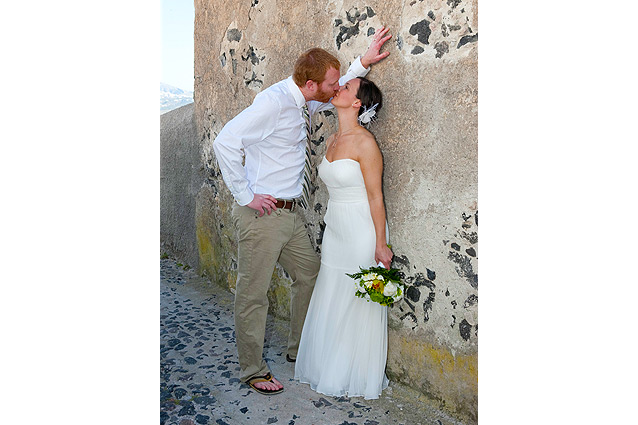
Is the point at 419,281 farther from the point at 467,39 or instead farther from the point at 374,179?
the point at 467,39

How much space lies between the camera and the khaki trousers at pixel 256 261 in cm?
302

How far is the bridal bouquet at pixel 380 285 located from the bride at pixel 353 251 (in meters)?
0.12

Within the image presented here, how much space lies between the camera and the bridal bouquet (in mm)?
2730

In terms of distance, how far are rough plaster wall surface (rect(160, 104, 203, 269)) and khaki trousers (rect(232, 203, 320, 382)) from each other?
9.87 ft

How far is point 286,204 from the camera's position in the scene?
311 cm

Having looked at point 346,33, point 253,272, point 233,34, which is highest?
point 233,34

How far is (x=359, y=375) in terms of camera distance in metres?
2.97

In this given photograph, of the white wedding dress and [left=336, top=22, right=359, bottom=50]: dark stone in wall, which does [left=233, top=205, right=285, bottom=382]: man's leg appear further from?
[left=336, top=22, right=359, bottom=50]: dark stone in wall

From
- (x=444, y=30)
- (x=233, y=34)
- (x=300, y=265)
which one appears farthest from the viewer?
(x=233, y=34)

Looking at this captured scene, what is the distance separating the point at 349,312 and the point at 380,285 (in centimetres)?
37

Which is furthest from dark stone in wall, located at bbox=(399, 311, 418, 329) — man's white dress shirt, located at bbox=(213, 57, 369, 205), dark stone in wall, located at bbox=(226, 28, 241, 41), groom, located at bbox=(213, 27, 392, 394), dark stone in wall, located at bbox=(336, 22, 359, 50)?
dark stone in wall, located at bbox=(226, 28, 241, 41)

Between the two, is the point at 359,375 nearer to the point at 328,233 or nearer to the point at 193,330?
the point at 328,233

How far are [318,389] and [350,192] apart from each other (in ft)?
3.97

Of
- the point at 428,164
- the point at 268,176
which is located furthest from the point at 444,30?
the point at 268,176
